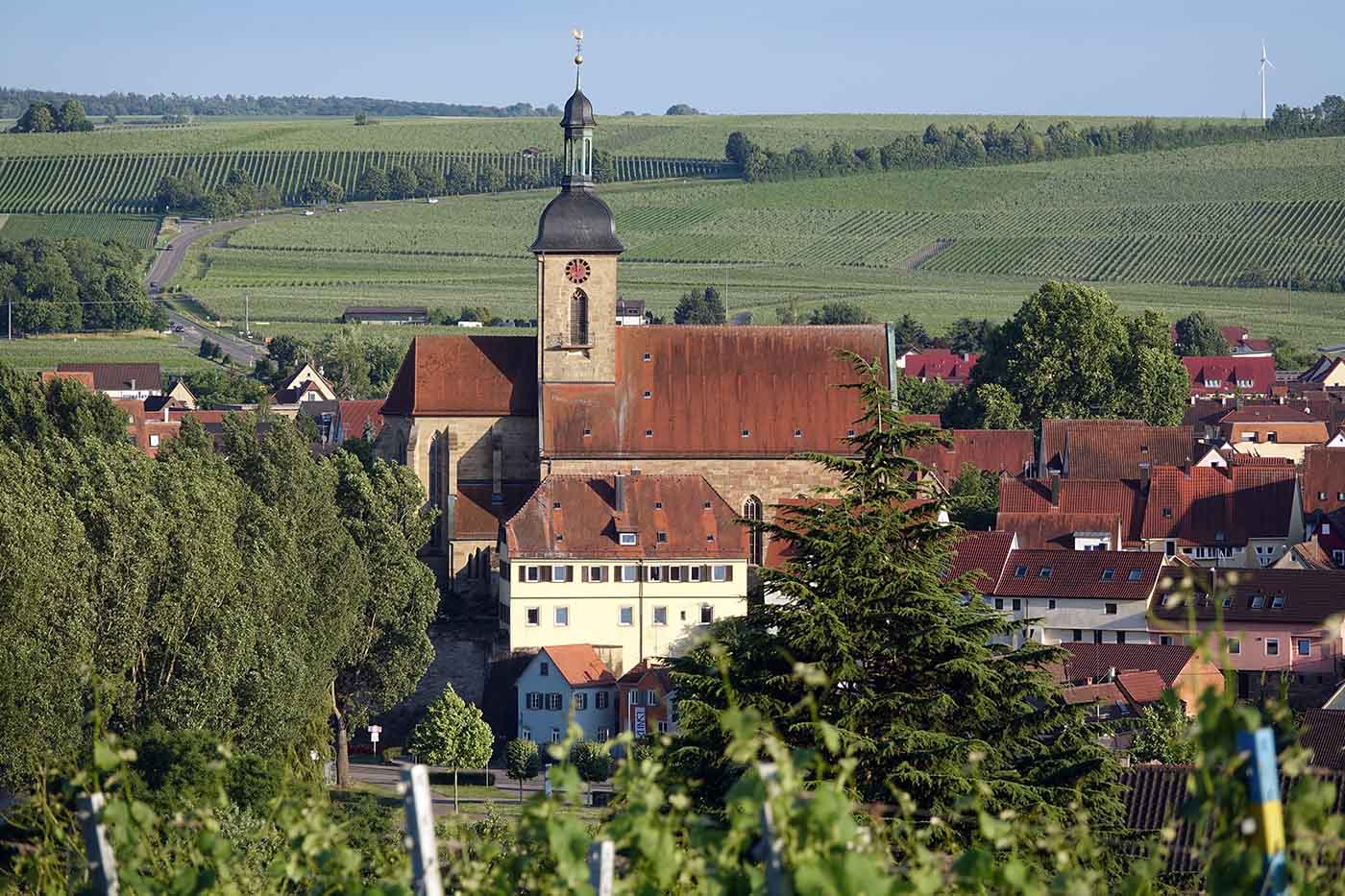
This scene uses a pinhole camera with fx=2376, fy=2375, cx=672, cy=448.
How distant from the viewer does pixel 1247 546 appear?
Result: 6462cm

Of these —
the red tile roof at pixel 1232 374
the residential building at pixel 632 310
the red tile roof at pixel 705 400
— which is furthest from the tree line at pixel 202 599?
the residential building at pixel 632 310

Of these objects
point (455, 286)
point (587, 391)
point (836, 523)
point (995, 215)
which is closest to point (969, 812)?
point (836, 523)

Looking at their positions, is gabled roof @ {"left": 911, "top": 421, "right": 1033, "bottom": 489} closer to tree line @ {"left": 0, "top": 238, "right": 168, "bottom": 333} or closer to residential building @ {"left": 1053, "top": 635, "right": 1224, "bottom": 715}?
residential building @ {"left": 1053, "top": 635, "right": 1224, "bottom": 715}

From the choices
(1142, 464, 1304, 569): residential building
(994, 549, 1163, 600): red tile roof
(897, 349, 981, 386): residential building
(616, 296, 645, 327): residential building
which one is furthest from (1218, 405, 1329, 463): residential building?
(616, 296, 645, 327): residential building

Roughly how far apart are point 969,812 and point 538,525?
36977mm

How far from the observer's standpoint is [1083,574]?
5622 centimetres

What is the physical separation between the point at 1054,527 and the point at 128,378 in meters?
59.2

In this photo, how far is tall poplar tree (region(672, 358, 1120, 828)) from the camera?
2038 cm

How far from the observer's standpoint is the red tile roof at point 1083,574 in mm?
55188

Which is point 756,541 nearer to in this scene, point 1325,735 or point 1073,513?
point 1073,513

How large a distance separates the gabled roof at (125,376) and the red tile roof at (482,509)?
5229cm

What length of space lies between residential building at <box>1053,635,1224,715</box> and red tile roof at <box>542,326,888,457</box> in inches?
465

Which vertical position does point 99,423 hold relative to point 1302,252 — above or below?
below

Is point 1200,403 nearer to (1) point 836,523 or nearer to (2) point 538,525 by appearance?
(2) point 538,525
